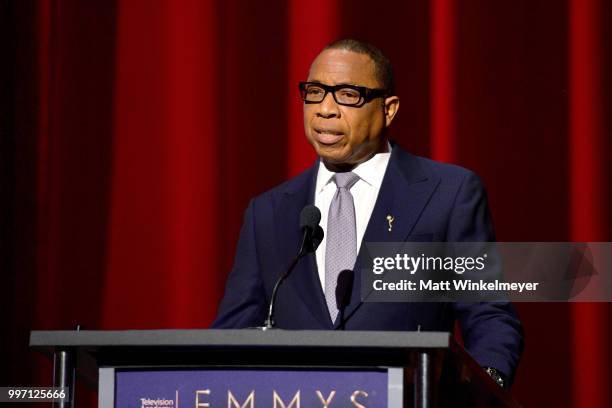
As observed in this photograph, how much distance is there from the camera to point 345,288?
2012 mm

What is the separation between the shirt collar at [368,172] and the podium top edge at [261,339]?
0.87 metres

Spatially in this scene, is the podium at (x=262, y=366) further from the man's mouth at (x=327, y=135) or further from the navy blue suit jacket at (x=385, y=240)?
the man's mouth at (x=327, y=135)

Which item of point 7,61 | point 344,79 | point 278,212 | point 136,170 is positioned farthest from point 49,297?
point 344,79

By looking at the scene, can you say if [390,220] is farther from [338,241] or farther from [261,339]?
[261,339]

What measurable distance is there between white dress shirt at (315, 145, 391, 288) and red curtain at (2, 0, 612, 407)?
1.77 feet

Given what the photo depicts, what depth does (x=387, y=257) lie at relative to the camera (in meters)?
2.14

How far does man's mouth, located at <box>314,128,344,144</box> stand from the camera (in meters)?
2.21

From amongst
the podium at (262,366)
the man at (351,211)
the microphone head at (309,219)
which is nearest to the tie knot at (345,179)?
the man at (351,211)

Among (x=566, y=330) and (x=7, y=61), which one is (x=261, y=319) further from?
(x=7, y=61)

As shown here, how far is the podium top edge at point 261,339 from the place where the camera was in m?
1.37

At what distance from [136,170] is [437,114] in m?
0.72

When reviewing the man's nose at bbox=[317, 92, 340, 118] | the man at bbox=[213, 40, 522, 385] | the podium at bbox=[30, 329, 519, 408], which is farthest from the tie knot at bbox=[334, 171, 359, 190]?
the podium at bbox=[30, 329, 519, 408]

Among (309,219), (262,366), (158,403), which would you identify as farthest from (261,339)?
(309,219)

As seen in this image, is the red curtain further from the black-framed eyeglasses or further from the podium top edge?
the podium top edge
